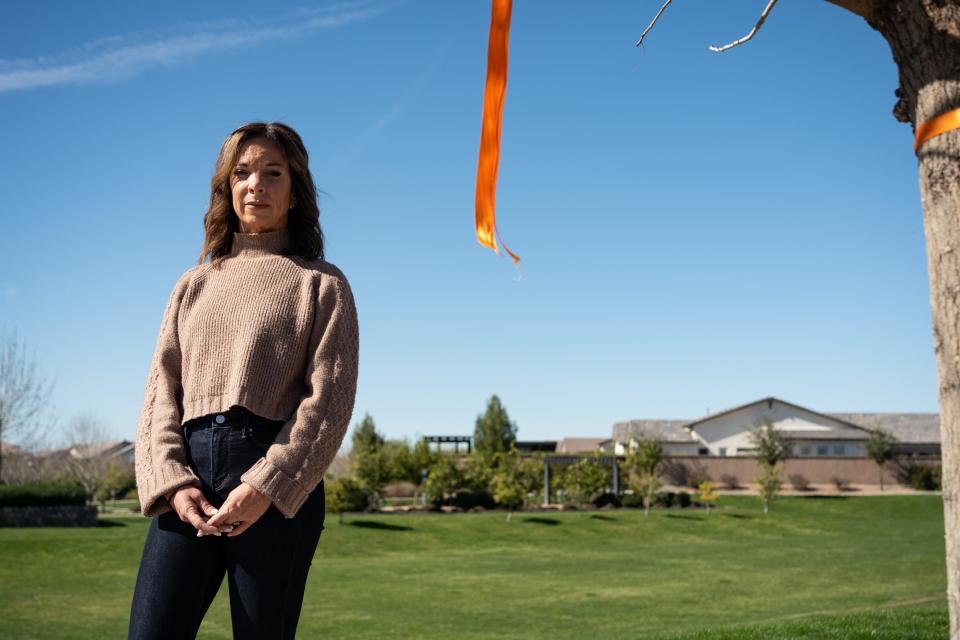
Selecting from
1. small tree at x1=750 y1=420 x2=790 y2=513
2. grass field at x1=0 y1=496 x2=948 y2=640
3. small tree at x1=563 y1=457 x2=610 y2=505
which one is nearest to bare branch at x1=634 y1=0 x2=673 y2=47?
grass field at x1=0 y1=496 x2=948 y2=640

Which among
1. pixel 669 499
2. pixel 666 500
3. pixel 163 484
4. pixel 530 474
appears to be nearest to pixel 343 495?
pixel 530 474

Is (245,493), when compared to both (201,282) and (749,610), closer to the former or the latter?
(201,282)

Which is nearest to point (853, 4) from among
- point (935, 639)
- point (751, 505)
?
point (935, 639)

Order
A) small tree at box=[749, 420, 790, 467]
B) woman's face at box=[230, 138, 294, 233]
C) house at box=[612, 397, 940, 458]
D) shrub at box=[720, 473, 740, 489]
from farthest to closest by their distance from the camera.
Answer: house at box=[612, 397, 940, 458], shrub at box=[720, 473, 740, 489], small tree at box=[749, 420, 790, 467], woman's face at box=[230, 138, 294, 233]

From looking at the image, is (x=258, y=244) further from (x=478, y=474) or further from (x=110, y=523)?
(x=478, y=474)

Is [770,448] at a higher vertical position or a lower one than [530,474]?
higher

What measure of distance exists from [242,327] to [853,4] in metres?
2.69

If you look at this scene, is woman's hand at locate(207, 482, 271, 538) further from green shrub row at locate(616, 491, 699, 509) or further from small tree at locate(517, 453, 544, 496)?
green shrub row at locate(616, 491, 699, 509)

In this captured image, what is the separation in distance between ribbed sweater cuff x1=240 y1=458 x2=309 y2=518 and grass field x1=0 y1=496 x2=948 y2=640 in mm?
6330

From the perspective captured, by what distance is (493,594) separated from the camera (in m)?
15.8

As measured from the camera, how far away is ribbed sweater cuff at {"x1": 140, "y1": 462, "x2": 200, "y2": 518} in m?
2.23

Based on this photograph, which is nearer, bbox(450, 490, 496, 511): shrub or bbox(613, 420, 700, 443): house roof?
bbox(450, 490, 496, 511): shrub

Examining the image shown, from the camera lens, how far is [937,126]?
327 cm

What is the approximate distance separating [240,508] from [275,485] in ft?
0.33
